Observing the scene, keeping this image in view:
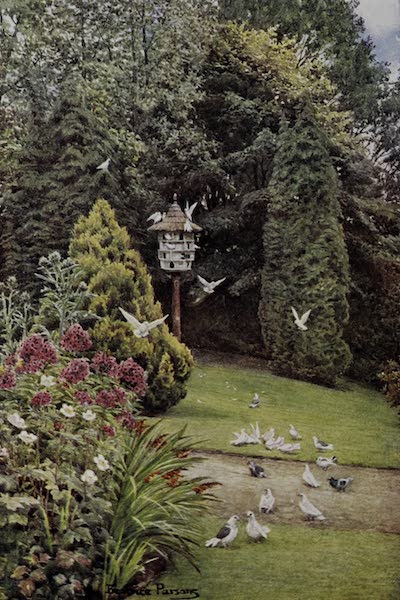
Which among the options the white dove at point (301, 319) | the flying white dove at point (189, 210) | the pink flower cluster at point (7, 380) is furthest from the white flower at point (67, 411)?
the white dove at point (301, 319)

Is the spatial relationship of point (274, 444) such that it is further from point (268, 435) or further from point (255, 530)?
point (255, 530)

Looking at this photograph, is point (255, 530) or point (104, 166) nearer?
point (255, 530)

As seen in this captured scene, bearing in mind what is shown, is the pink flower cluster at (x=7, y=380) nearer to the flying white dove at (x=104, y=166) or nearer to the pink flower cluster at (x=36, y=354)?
the pink flower cluster at (x=36, y=354)

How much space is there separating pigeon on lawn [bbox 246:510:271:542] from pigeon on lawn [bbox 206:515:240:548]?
62 mm

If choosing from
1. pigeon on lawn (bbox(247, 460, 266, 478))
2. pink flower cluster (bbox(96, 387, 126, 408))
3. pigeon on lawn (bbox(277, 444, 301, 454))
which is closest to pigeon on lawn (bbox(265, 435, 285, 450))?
pigeon on lawn (bbox(277, 444, 301, 454))

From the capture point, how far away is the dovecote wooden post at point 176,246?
361 cm

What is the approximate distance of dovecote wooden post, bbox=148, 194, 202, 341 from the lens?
142 inches

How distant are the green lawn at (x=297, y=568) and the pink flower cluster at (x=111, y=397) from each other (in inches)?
25.9

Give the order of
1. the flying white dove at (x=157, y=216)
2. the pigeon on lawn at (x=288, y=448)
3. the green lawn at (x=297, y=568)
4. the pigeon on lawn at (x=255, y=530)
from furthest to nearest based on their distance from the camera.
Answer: the flying white dove at (x=157, y=216), the pigeon on lawn at (x=288, y=448), the pigeon on lawn at (x=255, y=530), the green lawn at (x=297, y=568)

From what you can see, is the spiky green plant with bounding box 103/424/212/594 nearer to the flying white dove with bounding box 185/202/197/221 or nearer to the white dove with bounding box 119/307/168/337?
the white dove with bounding box 119/307/168/337

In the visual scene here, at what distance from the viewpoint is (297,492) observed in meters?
3.33

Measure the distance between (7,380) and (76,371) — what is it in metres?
0.30

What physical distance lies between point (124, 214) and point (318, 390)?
130 cm
